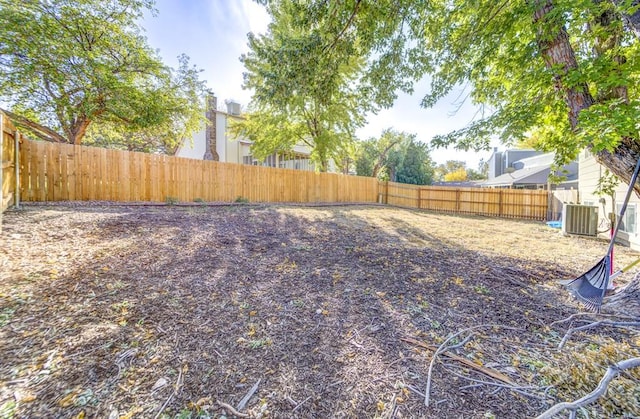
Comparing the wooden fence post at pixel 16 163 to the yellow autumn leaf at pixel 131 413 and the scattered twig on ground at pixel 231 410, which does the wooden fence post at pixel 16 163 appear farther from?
the scattered twig on ground at pixel 231 410

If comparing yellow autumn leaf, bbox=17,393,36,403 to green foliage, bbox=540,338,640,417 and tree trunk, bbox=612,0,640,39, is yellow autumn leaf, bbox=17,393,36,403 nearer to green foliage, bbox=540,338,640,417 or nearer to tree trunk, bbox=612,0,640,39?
green foliage, bbox=540,338,640,417

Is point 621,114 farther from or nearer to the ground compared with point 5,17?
nearer to the ground

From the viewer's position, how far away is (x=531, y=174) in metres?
14.1

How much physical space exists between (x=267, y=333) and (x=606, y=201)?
910 centimetres

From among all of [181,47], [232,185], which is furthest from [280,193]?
[181,47]

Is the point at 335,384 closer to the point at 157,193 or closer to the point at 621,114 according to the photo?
the point at 621,114

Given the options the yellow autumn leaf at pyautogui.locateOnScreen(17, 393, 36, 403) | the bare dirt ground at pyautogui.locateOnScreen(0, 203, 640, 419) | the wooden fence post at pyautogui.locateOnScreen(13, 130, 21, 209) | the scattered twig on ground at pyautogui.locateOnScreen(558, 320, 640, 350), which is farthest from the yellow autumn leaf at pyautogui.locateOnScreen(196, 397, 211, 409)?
the wooden fence post at pyautogui.locateOnScreen(13, 130, 21, 209)

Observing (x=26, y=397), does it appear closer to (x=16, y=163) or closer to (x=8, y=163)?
(x=8, y=163)

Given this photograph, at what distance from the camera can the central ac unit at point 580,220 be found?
6.50 metres

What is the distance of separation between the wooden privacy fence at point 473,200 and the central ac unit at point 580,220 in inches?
201

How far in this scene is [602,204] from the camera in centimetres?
659

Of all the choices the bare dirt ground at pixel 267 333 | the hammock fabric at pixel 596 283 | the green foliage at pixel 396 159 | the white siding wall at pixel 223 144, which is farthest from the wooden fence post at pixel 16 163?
the green foliage at pixel 396 159

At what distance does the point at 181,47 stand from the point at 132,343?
1111cm

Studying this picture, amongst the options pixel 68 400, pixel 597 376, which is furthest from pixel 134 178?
pixel 597 376
